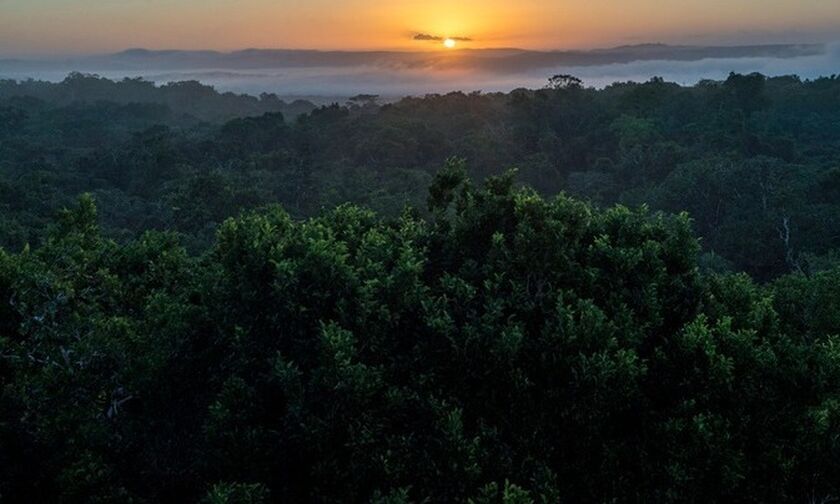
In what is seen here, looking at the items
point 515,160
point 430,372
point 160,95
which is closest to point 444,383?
point 430,372

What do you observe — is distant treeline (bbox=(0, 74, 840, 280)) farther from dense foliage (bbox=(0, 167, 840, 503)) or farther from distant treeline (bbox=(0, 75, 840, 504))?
dense foliage (bbox=(0, 167, 840, 503))

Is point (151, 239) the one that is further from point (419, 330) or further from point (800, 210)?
point (800, 210)

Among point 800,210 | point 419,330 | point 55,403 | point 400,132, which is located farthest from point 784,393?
point 400,132

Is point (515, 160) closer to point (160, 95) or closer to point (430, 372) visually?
point (430, 372)

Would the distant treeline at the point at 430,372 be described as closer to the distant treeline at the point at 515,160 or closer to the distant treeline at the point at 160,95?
the distant treeline at the point at 515,160

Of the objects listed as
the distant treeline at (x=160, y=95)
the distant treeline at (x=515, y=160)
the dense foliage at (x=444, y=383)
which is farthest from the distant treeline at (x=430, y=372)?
the distant treeline at (x=160, y=95)

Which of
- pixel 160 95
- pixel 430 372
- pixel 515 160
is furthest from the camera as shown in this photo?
pixel 160 95

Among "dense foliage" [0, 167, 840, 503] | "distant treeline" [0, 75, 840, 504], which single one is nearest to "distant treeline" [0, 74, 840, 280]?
"distant treeline" [0, 75, 840, 504]

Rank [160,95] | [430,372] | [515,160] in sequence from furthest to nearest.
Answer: [160,95] → [515,160] → [430,372]
